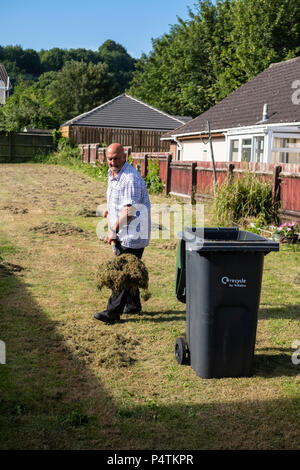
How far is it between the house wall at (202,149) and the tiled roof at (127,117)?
14.6 m

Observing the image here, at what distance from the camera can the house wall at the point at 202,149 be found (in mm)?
23594

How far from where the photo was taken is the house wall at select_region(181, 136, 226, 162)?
23.6m

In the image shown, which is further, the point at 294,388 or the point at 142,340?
the point at 142,340

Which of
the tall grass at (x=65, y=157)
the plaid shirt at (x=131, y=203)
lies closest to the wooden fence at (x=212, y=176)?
the plaid shirt at (x=131, y=203)

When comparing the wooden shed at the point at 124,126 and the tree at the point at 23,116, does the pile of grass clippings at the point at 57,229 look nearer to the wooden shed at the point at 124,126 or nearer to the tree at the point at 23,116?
the tree at the point at 23,116

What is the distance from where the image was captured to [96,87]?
80188mm

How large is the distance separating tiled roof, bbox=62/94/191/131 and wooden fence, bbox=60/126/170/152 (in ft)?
1.98

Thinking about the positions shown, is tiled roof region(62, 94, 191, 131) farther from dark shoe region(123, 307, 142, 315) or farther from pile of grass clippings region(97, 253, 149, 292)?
pile of grass clippings region(97, 253, 149, 292)

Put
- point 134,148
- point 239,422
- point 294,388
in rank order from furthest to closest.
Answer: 1. point 134,148
2. point 294,388
3. point 239,422

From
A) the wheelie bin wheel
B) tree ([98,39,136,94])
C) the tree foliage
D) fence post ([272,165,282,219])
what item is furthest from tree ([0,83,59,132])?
tree ([98,39,136,94])

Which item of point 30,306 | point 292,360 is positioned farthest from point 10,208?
point 292,360

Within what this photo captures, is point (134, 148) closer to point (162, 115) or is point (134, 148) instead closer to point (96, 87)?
point (162, 115)
